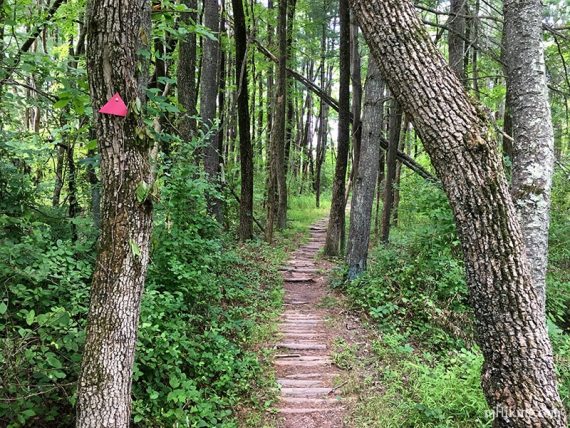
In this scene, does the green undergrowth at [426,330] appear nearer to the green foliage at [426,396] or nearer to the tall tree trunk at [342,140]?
the green foliage at [426,396]

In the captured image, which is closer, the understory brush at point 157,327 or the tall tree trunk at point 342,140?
the understory brush at point 157,327

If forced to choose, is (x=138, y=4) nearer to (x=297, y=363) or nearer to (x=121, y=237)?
(x=121, y=237)

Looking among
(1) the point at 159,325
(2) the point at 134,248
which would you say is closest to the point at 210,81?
(1) the point at 159,325

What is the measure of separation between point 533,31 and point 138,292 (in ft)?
14.4

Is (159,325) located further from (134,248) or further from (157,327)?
(134,248)

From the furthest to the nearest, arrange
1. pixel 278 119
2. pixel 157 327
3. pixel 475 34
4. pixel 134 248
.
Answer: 1. pixel 278 119
2. pixel 475 34
3. pixel 157 327
4. pixel 134 248

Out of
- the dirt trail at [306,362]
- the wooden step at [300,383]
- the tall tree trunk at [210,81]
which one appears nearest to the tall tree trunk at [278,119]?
the tall tree trunk at [210,81]

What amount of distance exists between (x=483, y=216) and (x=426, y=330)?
3.82m

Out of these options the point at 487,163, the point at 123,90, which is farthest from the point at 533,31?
the point at 123,90

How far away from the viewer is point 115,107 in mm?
2527

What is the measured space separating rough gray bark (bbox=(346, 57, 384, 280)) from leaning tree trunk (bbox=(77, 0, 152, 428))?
5.85 metres

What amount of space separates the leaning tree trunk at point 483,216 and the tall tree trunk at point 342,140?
7.23 m

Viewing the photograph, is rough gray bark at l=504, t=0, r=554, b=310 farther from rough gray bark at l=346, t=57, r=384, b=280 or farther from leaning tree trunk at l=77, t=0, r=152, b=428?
rough gray bark at l=346, t=57, r=384, b=280

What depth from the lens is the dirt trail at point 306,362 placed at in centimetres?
442
